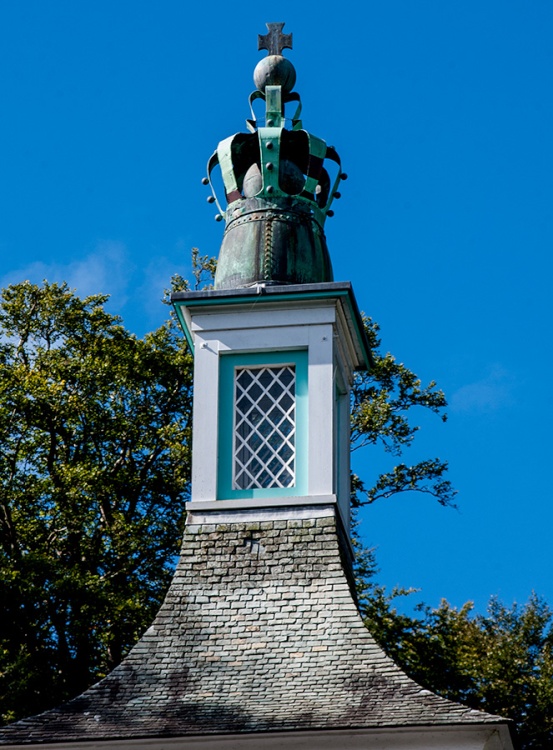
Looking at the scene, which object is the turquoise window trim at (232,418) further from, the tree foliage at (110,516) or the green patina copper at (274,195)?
the tree foliage at (110,516)

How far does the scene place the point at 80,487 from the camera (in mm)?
26734

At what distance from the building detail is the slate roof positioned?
0.8 inches

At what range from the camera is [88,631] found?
26375 mm

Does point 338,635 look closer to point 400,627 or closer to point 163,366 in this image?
point 400,627

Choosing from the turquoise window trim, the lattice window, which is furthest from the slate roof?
the lattice window

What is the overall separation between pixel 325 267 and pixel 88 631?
30.3 ft

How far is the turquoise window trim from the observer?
17.9 metres

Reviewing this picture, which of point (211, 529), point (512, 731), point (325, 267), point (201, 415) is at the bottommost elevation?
point (512, 731)

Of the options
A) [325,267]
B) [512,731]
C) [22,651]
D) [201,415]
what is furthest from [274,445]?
[22,651]

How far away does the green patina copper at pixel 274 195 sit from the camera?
19.2 metres

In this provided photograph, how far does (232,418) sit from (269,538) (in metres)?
1.54

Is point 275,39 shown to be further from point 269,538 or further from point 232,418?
point 269,538

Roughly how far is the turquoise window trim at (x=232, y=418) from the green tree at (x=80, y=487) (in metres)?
7.55

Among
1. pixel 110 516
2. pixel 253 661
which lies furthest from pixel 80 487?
pixel 253 661
